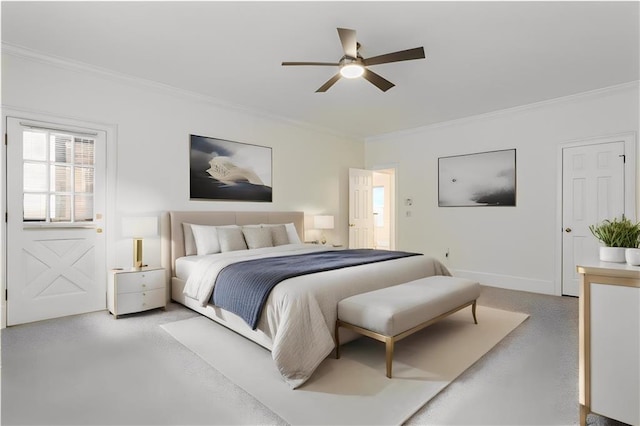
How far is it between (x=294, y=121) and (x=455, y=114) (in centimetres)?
267

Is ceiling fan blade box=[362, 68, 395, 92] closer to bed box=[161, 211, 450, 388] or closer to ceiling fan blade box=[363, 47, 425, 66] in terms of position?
ceiling fan blade box=[363, 47, 425, 66]

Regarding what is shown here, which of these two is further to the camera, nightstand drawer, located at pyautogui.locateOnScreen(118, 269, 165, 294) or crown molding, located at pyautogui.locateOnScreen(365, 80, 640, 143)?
crown molding, located at pyautogui.locateOnScreen(365, 80, 640, 143)

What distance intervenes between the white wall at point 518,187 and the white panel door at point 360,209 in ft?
2.79

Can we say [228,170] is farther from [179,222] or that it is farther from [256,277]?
[256,277]

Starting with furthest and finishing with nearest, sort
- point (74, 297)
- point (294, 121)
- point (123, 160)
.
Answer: point (294, 121) < point (123, 160) < point (74, 297)

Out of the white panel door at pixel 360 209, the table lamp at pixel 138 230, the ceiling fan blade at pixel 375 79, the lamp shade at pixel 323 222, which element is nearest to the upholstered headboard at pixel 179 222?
the table lamp at pixel 138 230

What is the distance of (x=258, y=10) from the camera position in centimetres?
271

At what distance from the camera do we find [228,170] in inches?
197

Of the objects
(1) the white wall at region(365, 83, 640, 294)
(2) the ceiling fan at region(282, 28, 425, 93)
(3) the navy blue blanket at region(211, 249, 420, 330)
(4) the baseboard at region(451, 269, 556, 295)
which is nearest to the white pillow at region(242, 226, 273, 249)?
(3) the navy blue blanket at region(211, 249, 420, 330)

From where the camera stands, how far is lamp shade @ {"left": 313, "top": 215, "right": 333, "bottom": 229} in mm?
5902

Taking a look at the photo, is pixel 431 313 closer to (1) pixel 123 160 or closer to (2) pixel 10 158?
(1) pixel 123 160

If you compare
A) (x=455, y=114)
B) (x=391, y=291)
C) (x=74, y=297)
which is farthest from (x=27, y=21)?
(x=455, y=114)

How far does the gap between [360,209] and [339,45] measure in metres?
4.08

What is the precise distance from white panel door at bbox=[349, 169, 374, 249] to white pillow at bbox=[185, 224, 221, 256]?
10.4 feet
